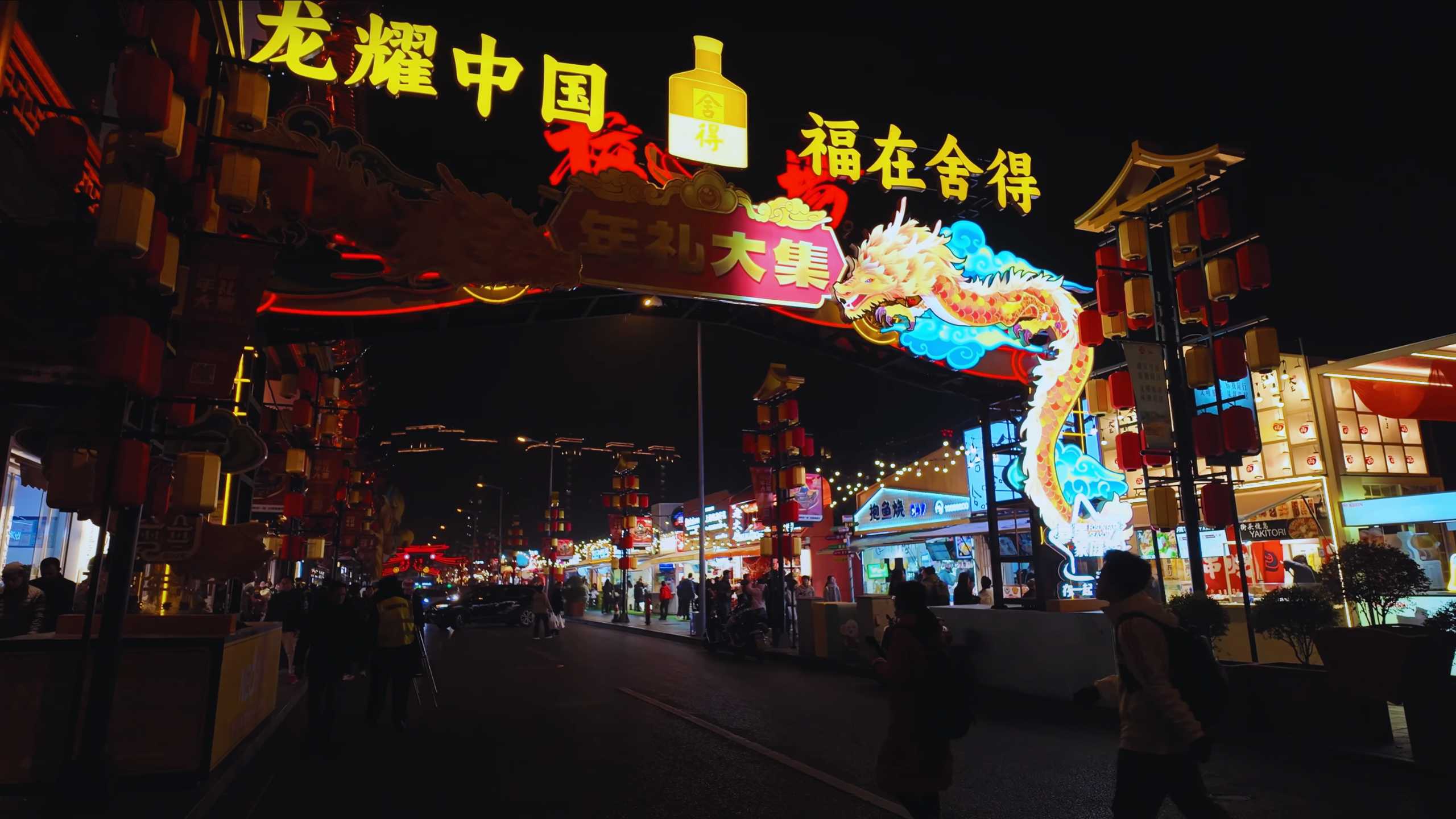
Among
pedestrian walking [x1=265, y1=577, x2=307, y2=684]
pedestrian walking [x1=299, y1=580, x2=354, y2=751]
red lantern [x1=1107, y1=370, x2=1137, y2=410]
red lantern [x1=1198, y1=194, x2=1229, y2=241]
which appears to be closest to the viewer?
pedestrian walking [x1=299, y1=580, x2=354, y2=751]

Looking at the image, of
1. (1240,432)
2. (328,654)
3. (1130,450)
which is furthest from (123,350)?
(1240,432)

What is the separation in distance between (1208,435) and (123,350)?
11885 mm

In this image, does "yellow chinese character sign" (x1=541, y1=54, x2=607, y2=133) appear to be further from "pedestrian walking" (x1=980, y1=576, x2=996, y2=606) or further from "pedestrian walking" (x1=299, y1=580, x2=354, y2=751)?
"pedestrian walking" (x1=980, y1=576, x2=996, y2=606)

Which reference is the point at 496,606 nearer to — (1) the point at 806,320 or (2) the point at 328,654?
(1) the point at 806,320

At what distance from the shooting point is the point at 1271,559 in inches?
762

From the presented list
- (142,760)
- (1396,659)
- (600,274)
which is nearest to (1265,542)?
(1396,659)

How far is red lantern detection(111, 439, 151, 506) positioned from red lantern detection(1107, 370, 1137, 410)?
11.6 m

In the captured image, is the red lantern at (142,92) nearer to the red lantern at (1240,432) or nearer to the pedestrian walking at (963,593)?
the red lantern at (1240,432)

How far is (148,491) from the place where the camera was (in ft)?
24.7

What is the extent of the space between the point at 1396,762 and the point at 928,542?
19322 millimetres

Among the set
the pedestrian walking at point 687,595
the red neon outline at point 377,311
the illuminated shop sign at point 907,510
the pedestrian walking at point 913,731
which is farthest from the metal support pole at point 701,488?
the pedestrian walking at point 913,731

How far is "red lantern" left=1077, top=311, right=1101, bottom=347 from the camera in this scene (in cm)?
1252

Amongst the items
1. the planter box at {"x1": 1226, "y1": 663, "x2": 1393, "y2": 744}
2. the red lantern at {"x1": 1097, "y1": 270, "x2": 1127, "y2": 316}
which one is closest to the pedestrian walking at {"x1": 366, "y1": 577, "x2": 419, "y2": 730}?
the planter box at {"x1": 1226, "y1": 663, "x2": 1393, "y2": 744}

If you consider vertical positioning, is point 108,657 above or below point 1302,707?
above
